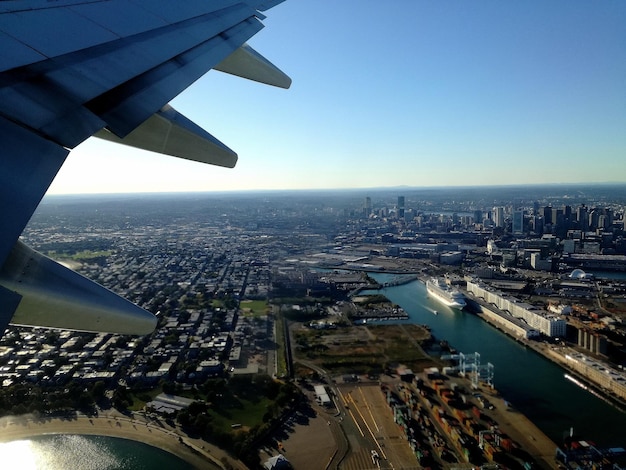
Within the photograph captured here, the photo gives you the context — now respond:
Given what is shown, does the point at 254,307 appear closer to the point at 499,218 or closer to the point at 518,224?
the point at 518,224

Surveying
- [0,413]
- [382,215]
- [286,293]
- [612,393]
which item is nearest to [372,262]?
[286,293]

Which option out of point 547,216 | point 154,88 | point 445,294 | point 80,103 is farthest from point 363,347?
point 547,216

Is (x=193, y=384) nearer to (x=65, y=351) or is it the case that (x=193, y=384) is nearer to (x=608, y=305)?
(x=65, y=351)

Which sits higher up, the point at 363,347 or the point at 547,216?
the point at 547,216

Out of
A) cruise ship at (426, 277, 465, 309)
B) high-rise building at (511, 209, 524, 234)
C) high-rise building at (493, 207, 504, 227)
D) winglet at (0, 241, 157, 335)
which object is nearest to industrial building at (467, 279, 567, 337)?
cruise ship at (426, 277, 465, 309)

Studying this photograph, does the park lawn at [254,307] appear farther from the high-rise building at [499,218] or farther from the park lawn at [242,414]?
the high-rise building at [499,218]

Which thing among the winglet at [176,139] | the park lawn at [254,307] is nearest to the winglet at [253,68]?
the winglet at [176,139]
